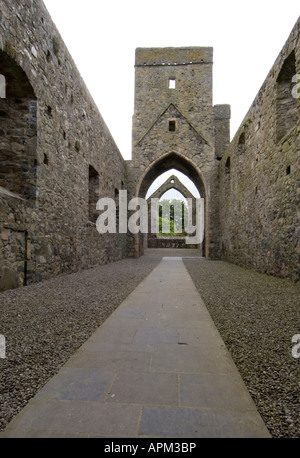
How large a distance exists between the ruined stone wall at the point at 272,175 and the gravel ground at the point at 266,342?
175 centimetres

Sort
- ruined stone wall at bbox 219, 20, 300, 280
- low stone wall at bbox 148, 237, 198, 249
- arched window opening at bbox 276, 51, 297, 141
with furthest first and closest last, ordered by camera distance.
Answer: low stone wall at bbox 148, 237, 198, 249 → arched window opening at bbox 276, 51, 297, 141 → ruined stone wall at bbox 219, 20, 300, 280

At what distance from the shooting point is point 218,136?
57.2ft

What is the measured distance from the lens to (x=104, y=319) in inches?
111

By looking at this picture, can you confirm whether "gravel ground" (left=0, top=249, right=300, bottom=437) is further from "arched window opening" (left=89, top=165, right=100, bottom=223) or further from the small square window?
the small square window

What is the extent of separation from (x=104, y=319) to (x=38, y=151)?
12.6ft

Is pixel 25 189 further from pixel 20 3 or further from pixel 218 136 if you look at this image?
pixel 218 136

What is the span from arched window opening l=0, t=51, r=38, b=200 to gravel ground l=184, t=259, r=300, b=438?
3790 mm

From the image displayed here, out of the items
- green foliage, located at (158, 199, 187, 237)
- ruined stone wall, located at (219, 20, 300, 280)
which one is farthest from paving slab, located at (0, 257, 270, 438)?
green foliage, located at (158, 199, 187, 237)

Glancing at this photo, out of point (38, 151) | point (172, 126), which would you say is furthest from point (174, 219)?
point (38, 151)

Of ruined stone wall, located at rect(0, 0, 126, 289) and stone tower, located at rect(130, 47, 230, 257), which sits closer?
ruined stone wall, located at rect(0, 0, 126, 289)

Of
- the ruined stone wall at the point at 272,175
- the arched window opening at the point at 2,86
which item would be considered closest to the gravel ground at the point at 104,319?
the ruined stone wall at the point at 272,175

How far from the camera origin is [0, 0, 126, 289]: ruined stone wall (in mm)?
4539

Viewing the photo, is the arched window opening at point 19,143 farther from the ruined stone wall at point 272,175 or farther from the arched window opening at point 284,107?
the arched window opening at point 284,107

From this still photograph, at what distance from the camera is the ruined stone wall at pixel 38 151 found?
179 inches
